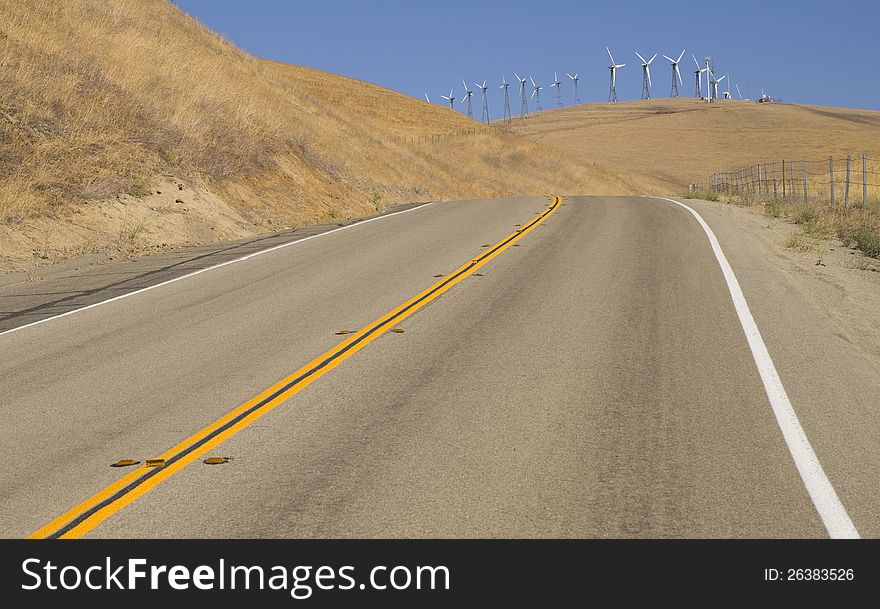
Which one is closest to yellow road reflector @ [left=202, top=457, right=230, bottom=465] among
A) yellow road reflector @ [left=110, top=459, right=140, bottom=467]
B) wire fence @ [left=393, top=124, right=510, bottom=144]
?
yellow road reflector @ [left=110, top=459, right=140, bottom=467]

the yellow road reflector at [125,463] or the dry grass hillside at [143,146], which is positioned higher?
the dry grass hillside at [143,146]

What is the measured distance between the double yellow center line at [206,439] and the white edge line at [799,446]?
13.0 feet

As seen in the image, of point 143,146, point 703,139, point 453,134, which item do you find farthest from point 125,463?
point 703,139

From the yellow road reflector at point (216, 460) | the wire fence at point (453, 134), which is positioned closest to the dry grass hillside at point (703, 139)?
the wire fence at point (453, 134)

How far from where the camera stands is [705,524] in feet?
18.4

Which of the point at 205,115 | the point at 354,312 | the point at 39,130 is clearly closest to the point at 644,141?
the point at 205,115

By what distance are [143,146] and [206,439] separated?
18008mm

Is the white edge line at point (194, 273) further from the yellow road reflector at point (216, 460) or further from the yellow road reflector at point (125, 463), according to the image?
the yellow road reflector at point (216, 460)

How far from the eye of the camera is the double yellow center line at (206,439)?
5852 mm

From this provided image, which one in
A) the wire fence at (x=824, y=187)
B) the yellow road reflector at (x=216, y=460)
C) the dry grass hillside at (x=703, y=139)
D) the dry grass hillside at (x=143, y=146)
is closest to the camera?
the yellow road reflector at (x=216, y=460)

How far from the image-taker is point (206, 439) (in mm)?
7355

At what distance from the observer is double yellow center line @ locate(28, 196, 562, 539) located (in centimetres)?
585
